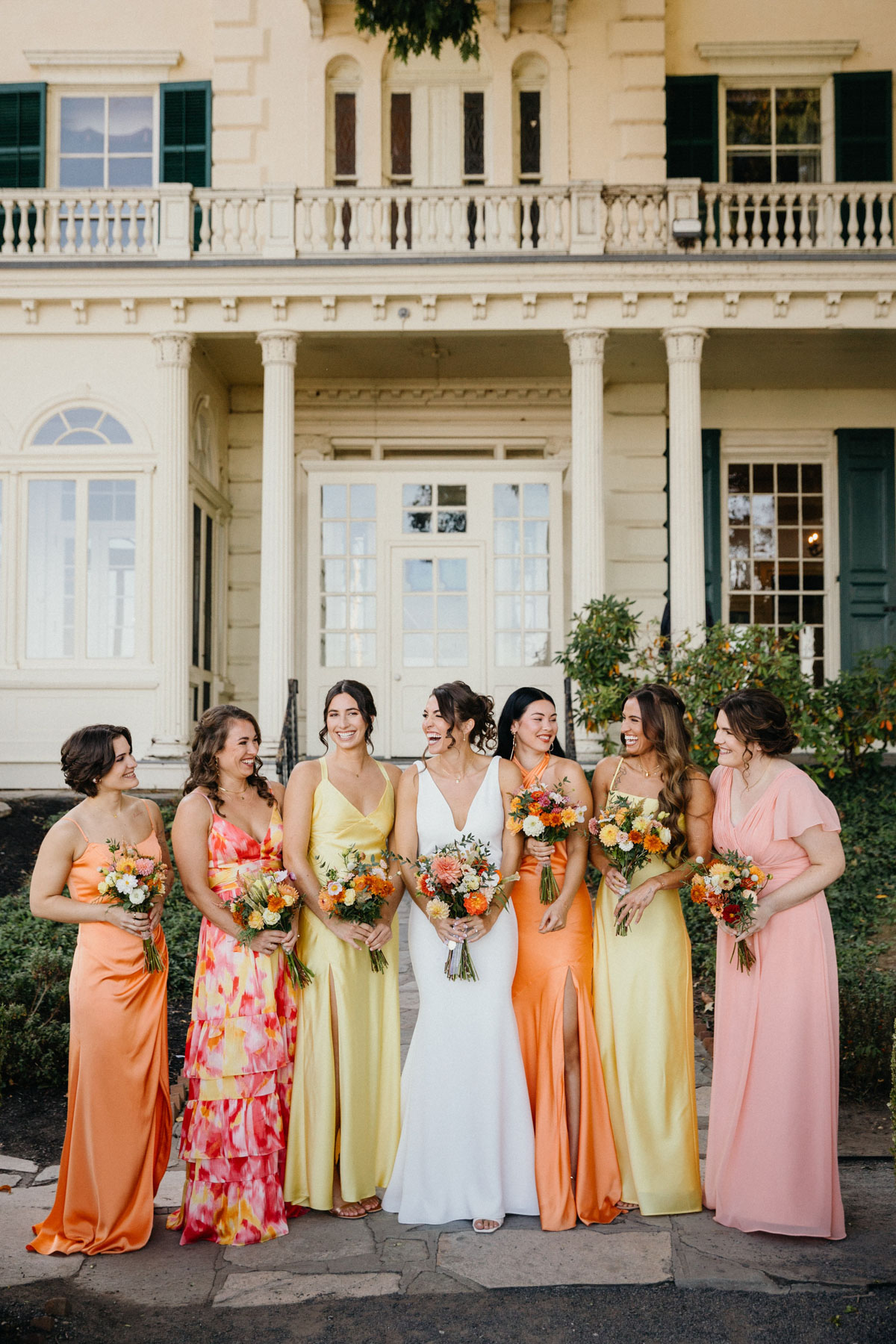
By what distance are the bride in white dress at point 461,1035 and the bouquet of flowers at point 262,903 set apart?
502mm

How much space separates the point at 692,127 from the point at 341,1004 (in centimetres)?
1148

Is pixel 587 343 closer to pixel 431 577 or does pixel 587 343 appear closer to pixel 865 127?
pixel 431 577

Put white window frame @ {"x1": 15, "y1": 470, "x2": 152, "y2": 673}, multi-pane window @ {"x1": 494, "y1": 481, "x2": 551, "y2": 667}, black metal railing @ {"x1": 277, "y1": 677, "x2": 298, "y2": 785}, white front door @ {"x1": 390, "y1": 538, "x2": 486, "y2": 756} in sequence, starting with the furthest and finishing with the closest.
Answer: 1. multi-pane window @ {"x1": 494, "y1": 481, "x2": 551, "y2": 667}
2. white front door @ {"x1": 390, "y1": 538, "x2": 486, "y2": 756}
3. white window frame @ {"x1": 15, "y1": 470, "x2": 152, "y2": 673}
4. black metal railing @ {"x1": 277, "y1": 677, "x2": 298, "y2": 785}

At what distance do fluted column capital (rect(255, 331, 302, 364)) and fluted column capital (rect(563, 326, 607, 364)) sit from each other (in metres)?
2.72

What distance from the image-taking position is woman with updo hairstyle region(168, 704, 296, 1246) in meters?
4.22

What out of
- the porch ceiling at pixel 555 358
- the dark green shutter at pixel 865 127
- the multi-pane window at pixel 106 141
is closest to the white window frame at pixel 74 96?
the multi-pane window at pixel 106 141

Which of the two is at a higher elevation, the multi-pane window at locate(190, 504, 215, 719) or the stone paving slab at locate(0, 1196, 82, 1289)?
the multi-pane window at locate(190, 504, 215, 719)

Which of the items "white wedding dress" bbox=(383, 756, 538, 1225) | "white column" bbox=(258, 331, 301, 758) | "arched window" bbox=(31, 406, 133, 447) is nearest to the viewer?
"white wedding dress" bbox=(383, 756, 538, 1225)

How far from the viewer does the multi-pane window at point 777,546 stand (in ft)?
44.0

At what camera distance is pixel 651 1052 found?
4.48 metres

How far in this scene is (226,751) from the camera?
14.6 ft

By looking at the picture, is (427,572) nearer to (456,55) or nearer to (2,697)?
(2,697)

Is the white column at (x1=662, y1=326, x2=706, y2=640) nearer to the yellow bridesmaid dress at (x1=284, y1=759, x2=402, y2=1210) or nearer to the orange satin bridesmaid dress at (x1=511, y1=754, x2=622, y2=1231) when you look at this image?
the orange satin bridesmaid dress at (x1=511, y1=754, x2=622, y2=1231)

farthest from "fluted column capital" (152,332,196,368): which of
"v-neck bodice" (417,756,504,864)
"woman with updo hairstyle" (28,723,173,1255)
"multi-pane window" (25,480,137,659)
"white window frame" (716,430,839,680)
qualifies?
"v-neck bodice" (417,756,504,864)
